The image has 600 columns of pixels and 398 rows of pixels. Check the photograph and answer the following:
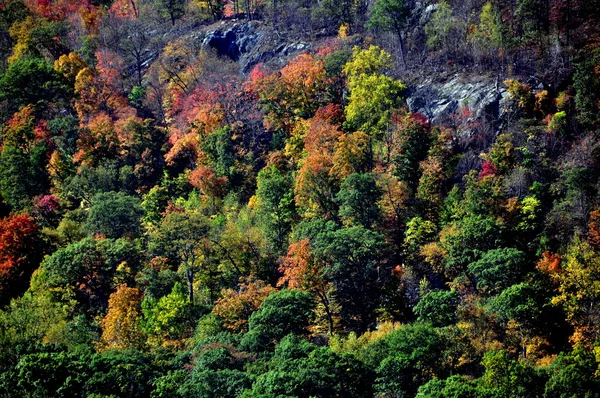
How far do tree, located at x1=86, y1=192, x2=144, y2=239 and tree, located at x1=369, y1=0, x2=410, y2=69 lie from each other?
2870cm

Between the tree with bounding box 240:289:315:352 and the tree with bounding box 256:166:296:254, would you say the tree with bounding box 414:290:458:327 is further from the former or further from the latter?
the tree with bounding box 256:166:296:254

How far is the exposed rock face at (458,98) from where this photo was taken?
6919 cm

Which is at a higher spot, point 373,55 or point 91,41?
point 91,41

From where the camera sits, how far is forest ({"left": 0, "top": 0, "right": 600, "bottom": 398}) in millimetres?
50875

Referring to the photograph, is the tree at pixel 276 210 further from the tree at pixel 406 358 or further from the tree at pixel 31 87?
the tree at pixel 31 87

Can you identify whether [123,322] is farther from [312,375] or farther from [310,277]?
[312,375]

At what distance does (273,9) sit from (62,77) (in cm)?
2510

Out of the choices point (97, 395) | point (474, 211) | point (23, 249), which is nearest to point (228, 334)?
point (97, 395)

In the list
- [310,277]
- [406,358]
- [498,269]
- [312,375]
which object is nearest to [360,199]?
[310,277]

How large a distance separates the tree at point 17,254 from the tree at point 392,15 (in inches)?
1440

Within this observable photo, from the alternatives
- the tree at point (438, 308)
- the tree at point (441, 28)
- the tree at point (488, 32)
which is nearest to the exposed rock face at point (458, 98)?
the tree at point (488, 32)

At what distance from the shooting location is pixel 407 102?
7438 cm

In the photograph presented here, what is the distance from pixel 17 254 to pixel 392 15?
4002 centimetres

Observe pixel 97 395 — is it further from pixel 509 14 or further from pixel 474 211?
pixel 509 14
